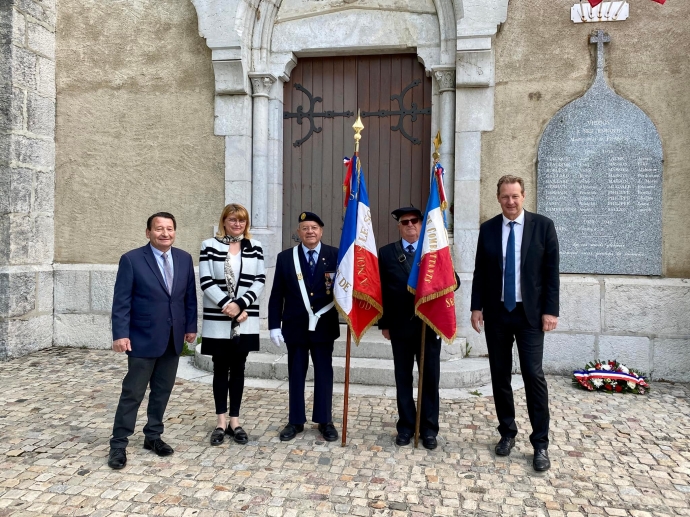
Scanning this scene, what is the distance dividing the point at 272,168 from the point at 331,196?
0.72 m

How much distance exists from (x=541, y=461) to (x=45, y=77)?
249 inches

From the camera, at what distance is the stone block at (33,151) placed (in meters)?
6.09

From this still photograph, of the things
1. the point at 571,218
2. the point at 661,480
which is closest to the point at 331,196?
the point at 571,218

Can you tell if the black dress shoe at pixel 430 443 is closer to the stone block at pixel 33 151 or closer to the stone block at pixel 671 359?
the stone block at pixel 671 359

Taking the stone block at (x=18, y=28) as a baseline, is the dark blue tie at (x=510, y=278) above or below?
below

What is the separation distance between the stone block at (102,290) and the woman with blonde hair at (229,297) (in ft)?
10.3

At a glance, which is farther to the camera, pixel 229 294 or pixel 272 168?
pixel 272 168

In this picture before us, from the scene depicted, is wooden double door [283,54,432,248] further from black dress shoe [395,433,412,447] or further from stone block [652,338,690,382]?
black dress shoe [395,433,412,447]

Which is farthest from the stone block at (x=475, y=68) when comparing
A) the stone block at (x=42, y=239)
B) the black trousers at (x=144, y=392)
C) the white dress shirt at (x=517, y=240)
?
the stone block at (x=42, y=239)

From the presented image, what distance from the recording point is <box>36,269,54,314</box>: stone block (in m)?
6.34

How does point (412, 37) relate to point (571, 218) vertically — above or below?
above

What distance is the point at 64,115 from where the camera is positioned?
6547 mm

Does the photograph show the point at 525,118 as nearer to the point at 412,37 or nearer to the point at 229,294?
the point at 412,37

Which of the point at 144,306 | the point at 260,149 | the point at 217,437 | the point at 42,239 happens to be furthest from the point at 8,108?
the point at 217,437
